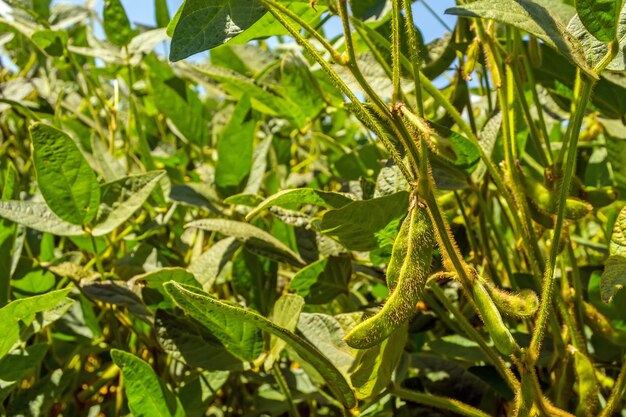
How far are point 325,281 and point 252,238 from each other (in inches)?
3.1

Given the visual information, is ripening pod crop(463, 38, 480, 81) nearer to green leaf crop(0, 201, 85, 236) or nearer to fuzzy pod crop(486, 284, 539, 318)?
fuzzy pod crop(486, 284, 539, 318)

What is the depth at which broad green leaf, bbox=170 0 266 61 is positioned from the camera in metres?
0.44

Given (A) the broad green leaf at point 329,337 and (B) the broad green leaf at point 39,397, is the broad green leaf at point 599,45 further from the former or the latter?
(B) the broad green leaf at point 39,397

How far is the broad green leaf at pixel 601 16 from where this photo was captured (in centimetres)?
42

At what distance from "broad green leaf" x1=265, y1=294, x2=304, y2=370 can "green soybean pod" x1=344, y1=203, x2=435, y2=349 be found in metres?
0.16

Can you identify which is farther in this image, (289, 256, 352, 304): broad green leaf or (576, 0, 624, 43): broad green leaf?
(289, 256, 352, 304): broad green leaf

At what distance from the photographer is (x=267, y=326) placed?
44 centimetres

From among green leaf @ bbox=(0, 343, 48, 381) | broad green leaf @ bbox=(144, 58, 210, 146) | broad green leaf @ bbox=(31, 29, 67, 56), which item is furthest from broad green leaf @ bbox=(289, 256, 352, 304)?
broad green leaf @ bbox=(31, 29, 67, 56)

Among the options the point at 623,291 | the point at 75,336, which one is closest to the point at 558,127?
the point at 623,291

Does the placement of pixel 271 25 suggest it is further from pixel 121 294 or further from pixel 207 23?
pixel 121 294

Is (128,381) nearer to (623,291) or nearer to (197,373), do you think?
(197,373)

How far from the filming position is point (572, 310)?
590 millimetres

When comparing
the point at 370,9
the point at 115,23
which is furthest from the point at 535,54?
the point at 115,23

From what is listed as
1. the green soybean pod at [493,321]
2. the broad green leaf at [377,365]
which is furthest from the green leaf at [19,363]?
the green soybean pod at [493,321]
